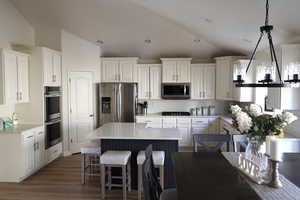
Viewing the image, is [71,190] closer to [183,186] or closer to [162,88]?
[183,186]

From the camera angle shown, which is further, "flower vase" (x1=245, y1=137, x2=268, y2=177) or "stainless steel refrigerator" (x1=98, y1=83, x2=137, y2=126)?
"stainless steel refrigerator" (x1=98, y1=83, x2=137, y2=126)

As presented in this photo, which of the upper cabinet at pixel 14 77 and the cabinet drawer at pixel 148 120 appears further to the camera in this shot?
the cabinet drawer at pixel 148 120

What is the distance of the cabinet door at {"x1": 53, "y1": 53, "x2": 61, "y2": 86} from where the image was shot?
204 inches

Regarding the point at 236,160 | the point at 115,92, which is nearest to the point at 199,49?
the point at 115,92

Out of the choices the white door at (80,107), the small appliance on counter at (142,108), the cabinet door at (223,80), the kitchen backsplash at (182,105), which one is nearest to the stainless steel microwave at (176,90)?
the kitchen backsplash at (182,105)

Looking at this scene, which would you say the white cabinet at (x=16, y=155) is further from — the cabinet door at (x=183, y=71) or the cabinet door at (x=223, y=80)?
the cabinet door at (x=223, y=80)

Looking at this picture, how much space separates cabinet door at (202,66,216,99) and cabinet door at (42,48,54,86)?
3.78m

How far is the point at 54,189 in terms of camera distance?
385cm

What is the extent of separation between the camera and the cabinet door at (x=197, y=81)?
255 inches

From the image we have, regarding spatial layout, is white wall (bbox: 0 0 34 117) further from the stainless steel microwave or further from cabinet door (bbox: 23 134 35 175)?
the stainless steel microwave

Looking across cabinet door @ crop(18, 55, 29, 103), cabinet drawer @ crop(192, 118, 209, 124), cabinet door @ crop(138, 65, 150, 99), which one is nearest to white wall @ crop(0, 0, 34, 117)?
cabinet door @ crop(18, 55, 29, 103)

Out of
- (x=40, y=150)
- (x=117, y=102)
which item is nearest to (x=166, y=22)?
(x=117, y=102)

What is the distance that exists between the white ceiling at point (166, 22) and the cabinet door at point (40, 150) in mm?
2404

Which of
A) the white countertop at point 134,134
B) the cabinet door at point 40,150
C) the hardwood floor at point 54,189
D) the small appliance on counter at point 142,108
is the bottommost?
the hardwood floor at point 54,189
